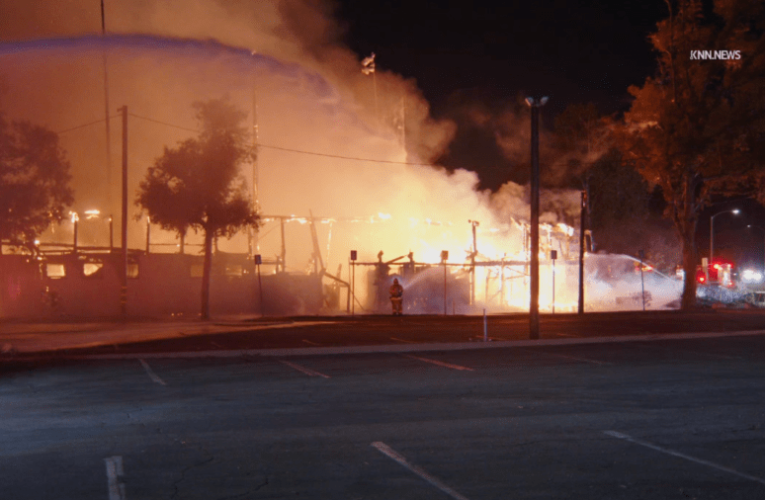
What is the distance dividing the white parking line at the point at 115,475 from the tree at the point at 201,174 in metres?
22.2

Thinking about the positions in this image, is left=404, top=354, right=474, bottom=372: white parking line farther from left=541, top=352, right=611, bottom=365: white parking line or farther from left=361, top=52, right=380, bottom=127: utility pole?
left=361, top=52, right=380, bottom=127: utility pole

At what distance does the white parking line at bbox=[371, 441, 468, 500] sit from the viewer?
5.89 meters

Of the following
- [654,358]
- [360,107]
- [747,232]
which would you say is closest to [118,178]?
[360,107]

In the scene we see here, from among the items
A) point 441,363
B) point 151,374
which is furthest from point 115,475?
point 441,363

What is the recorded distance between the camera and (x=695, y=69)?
111 ft

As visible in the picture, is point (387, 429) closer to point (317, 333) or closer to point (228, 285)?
point (317, 333)

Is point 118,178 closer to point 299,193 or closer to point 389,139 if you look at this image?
point 299,193

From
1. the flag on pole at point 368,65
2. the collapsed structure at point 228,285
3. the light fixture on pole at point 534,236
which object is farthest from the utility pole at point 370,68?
the light fixture on pole at point 534,236

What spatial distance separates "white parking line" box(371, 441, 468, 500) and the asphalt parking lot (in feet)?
0.05

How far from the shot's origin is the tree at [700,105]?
33094 millimetres

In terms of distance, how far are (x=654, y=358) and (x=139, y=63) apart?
34893 mm

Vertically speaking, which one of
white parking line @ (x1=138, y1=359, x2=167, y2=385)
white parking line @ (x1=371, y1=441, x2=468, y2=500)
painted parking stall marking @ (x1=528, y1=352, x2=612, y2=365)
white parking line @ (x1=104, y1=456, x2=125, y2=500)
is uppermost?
painted parking stall marking @ (x1=528, y1=352, x2=612, y2=365)

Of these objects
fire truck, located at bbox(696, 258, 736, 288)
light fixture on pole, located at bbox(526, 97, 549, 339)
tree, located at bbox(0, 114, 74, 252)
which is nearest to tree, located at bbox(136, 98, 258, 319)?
tree, located at bbox(0, 114, 74, 252)

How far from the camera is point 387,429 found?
8.24 m
